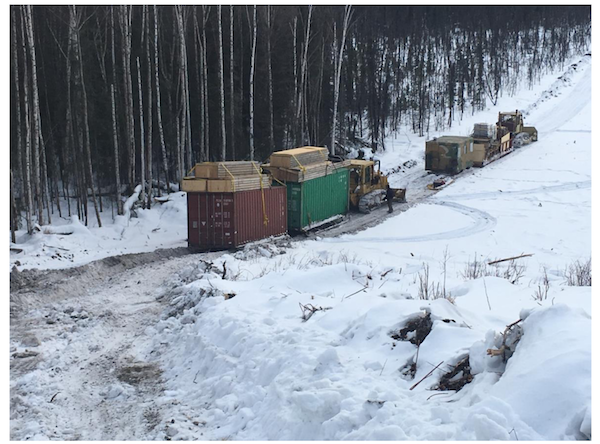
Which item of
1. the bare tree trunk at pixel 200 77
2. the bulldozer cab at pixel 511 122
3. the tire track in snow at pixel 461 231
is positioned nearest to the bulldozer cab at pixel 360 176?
the tire track in snow at pixel 461 231

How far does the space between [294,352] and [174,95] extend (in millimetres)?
24829

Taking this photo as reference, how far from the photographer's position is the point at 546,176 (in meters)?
33.2

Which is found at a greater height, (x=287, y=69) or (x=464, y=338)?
(x=287, y=69)

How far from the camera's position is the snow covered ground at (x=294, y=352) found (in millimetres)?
6328

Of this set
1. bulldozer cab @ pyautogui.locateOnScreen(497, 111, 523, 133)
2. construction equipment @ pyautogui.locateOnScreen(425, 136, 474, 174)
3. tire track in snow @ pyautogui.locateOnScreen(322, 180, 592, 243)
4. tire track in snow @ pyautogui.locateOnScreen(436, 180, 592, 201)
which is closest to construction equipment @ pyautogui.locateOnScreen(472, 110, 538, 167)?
bulldozer cab @ pyautogui.locateOnScreen(497, 111, 523, 133)

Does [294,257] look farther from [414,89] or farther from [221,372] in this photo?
[414,89]

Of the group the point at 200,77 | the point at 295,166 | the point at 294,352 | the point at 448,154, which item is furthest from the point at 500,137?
the point at 294,352

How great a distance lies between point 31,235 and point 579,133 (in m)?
39.5

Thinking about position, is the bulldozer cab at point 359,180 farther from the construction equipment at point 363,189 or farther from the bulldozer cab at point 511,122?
the bulldozer cab at point 511,122

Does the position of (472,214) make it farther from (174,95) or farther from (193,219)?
(174,95)

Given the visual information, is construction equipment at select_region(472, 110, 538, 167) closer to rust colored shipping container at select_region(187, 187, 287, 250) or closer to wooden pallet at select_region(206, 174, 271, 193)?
rust colored shipping container at select_region(187, 187, 287, 250)

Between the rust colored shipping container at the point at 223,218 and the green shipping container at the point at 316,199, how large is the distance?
221 cm
